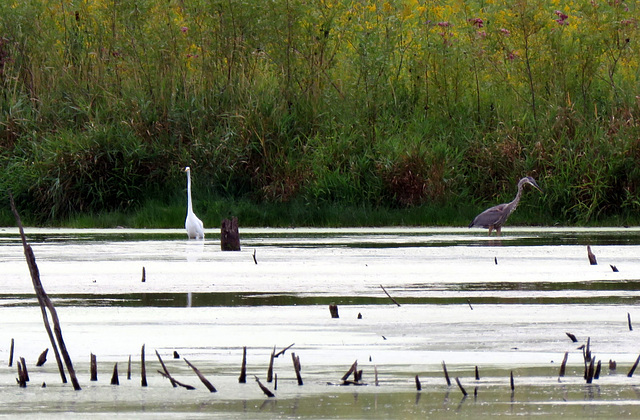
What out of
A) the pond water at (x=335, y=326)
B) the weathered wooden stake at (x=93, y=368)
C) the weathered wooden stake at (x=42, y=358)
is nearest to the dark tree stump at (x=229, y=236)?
the pond water at (x=335, y=326)

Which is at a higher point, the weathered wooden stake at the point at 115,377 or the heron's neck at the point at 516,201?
the heron's neck at the point at 516,201

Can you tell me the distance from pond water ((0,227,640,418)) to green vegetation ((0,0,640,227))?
2.49m

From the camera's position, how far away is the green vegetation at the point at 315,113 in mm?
13094

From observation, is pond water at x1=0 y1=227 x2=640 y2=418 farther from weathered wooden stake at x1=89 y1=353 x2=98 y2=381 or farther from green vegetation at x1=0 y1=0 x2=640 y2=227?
green vegetation at x1=0 y1=0 x2=640 y2=227

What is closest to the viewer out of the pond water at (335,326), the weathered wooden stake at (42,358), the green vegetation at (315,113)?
the pond water at (335,326)

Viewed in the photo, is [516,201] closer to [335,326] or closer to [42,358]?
[335,326]

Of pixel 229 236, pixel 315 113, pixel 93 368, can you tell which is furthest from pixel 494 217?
pixel 93 368

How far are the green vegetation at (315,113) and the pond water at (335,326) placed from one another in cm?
249

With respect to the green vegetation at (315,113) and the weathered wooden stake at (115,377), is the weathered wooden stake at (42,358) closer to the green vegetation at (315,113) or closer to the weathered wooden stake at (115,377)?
the weathered wooden stake at (115,377)

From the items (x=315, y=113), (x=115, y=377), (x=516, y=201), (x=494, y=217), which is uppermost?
(x=315, y=113)

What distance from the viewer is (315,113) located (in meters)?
14.0

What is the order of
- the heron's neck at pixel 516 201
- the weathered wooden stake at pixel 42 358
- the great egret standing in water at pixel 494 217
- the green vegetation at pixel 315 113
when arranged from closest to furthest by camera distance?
1. the weathered wooden stake at pixel 42 358
2. the great egret standing in water at pixel 494 217
3. the heron's neck at pixel 516 201
4. the green vegetation at pixel 315 113

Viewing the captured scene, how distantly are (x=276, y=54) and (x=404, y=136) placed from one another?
185cm

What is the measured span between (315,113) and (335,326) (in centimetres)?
852
